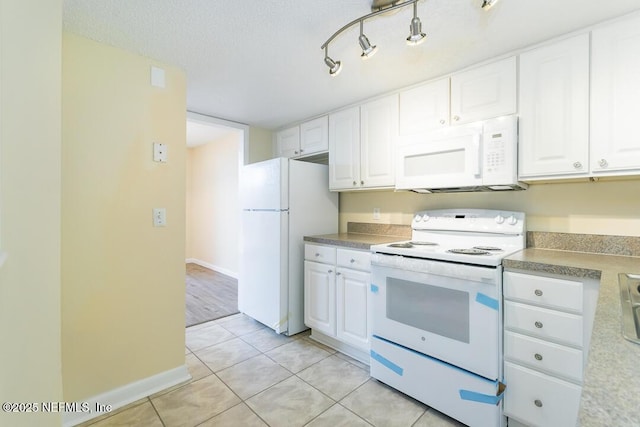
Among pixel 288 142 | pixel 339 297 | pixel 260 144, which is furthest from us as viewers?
pixel 260 144

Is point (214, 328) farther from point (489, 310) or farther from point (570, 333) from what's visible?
point (570, 333)

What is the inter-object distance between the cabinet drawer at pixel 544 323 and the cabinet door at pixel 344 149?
1.49 meters

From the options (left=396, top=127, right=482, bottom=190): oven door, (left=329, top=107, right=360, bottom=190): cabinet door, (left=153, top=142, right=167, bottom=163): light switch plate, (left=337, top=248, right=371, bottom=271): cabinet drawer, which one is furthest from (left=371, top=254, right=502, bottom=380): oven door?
(left=153, top=142, right=167, bottom=163): light switch plate

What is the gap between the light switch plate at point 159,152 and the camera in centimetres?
189

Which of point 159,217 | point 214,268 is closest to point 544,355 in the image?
point 159,217

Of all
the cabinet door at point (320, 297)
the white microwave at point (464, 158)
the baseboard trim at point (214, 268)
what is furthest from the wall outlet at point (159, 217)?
the baseboard trim at point (214, 268)

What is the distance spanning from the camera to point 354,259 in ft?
7.22

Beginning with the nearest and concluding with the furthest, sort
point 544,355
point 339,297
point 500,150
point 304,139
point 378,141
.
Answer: point 544,355
point 500,150
point 339,297
point 378,141
point 304,139

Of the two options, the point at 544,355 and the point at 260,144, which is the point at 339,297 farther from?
the point at 260,144

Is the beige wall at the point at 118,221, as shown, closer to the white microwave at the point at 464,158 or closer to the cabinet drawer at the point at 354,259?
the cabinet drawer at the point at 354,259

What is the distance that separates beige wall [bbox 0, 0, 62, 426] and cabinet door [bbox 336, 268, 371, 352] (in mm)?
1689

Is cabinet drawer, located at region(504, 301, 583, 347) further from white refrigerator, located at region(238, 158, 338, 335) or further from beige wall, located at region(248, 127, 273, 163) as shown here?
beige wall, located at region(248, 127, 273, 163)

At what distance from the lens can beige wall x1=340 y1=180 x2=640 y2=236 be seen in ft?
5.33

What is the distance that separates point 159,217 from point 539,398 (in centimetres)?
239
